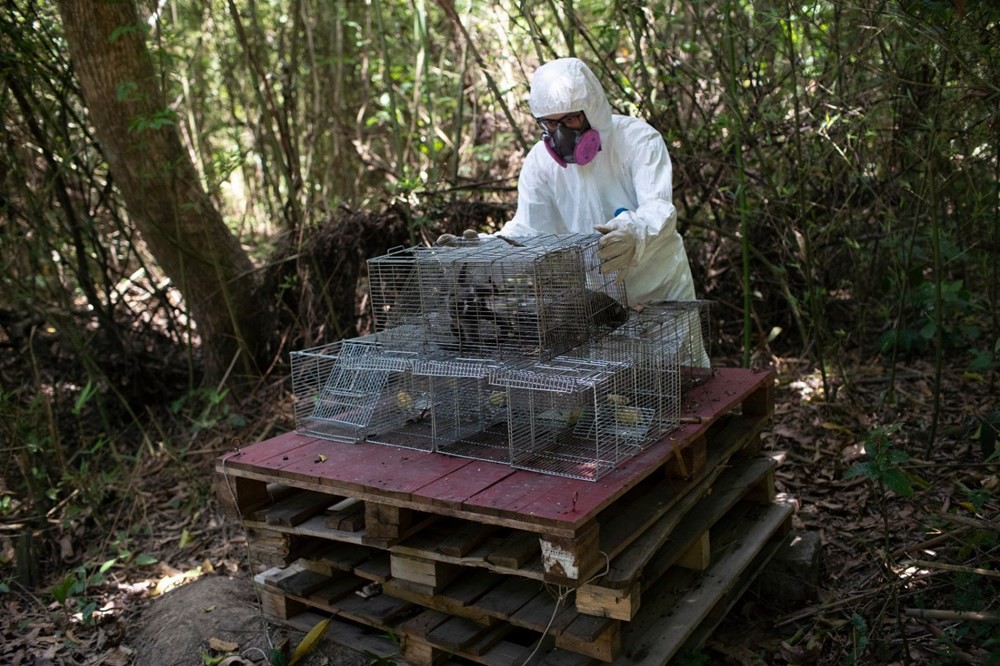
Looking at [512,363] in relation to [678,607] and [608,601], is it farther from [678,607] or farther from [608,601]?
[678,607]

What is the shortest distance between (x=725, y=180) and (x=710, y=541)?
2.68 metres

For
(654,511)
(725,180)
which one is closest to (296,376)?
(654,511)

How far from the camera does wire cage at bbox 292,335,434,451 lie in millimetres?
3421

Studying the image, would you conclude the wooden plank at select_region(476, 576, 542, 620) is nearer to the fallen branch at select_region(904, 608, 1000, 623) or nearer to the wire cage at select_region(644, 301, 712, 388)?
the wire cage at select_region(644, 301, 712, 388)

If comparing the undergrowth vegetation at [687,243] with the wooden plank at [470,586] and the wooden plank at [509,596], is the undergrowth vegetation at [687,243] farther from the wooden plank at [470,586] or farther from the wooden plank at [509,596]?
the wooden plank at [470,586]

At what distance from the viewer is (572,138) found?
3707mm

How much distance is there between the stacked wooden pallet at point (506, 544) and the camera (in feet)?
8.89

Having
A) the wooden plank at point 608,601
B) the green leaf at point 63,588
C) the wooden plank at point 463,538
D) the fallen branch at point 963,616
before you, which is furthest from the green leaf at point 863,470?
the green leaf at point 63,588

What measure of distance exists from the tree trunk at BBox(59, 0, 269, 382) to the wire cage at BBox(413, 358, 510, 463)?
7.96 ft

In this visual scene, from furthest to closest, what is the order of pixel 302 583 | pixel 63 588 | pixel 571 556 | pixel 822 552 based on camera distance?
1. pixel 63 588
2. pixel 822 552
3. pixel 302 583
4. pixel 571 556

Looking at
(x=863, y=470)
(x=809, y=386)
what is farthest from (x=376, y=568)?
(x=809, y=386)

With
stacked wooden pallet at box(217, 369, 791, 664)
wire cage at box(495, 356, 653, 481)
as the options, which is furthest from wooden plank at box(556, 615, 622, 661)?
wire cage at box(495, 356, 653, 481)

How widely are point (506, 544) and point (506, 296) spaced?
86 centimetres

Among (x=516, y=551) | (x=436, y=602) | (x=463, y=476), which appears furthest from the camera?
(x=436, y=602)
